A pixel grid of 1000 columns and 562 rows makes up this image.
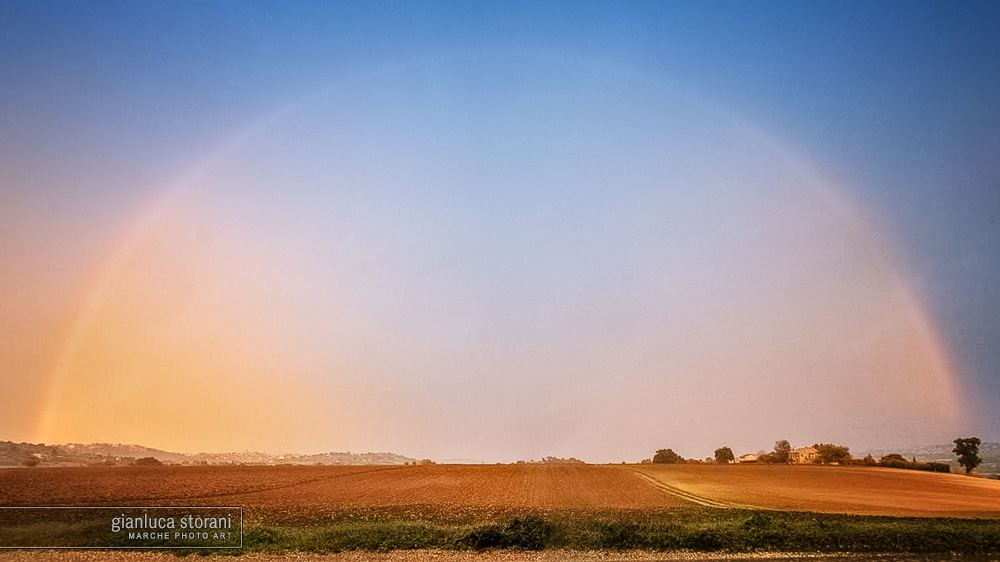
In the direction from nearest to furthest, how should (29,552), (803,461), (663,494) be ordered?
(29,552)
(663,494)
(803,461)

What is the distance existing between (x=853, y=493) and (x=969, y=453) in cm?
7025

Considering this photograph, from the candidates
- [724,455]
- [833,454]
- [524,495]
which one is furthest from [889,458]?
[524,495]

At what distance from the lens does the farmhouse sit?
118769mm

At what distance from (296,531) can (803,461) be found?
117989 millimetres

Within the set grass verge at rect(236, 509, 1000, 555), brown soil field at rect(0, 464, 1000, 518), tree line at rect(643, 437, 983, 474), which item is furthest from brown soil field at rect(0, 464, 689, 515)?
tree line at rect(643, 437, 983, 474)

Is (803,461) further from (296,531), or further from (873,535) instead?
(296,531)

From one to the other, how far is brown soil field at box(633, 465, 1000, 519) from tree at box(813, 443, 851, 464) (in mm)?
29213

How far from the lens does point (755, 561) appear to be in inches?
987

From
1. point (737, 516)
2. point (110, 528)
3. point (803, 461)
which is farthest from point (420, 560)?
point (803, 461)

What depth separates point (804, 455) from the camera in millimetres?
122750

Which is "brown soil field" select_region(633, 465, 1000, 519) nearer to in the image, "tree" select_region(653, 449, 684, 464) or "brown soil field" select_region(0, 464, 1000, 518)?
"brown soil field" select_region(0, 464, 1000, 518)

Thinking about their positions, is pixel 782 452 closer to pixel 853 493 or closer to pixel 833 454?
pixel 833 454

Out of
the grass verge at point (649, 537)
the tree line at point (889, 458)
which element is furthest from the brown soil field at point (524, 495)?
the tree line at point (889, 458)

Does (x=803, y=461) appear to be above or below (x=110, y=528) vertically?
below
